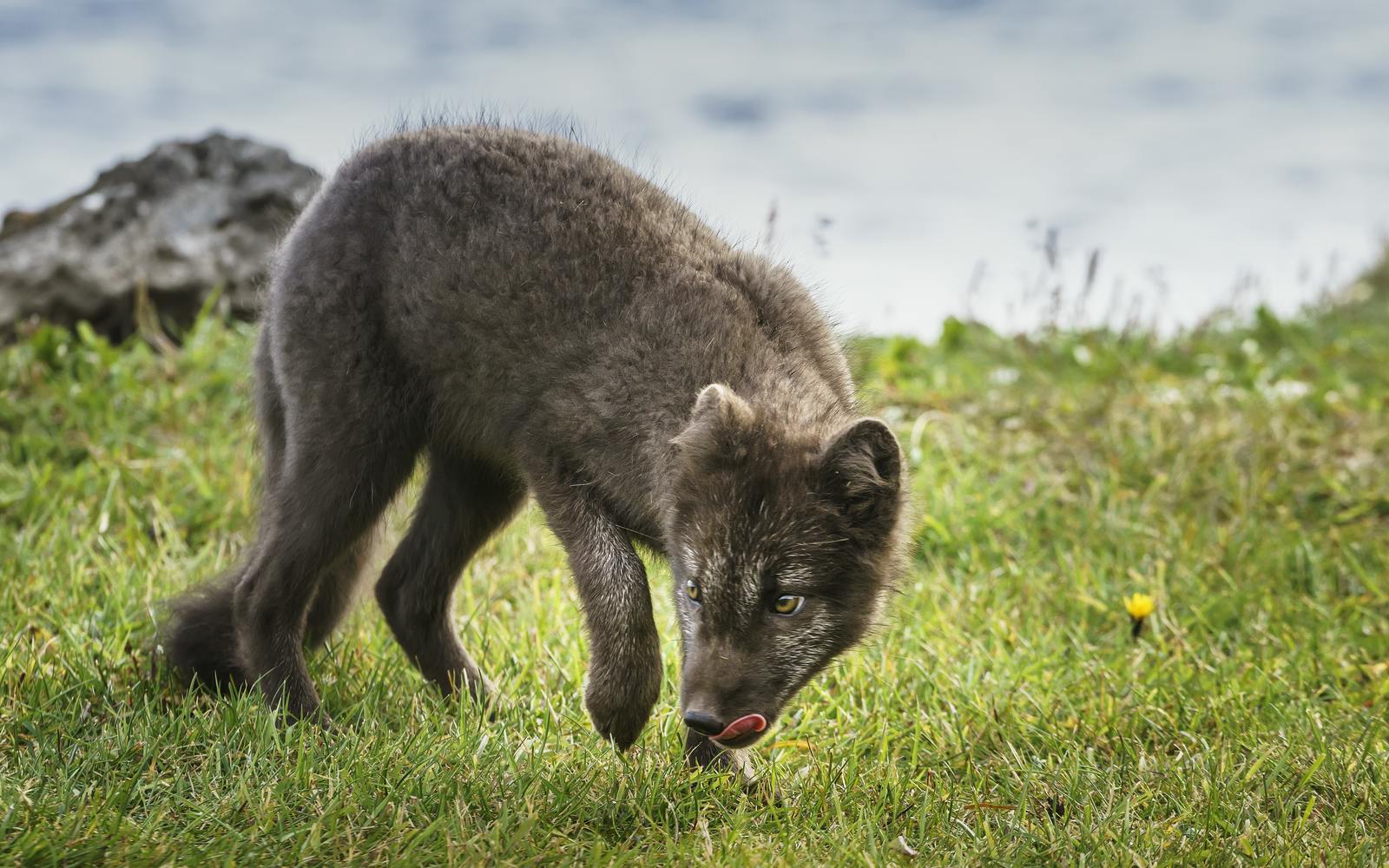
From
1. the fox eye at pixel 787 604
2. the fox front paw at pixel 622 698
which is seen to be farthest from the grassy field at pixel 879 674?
the fox eye at pixel 787 604

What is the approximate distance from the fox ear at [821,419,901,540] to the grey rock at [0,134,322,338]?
5832 mm

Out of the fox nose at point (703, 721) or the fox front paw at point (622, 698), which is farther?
the fox front paw at point (622, 698)

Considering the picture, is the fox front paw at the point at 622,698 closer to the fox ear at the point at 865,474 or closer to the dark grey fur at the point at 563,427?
the dark grey fur at the point at 563,427

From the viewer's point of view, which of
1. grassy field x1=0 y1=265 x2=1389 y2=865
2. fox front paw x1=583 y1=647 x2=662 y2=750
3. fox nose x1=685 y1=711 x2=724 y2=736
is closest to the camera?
grassy field x1=0 y1=265 x2=1389 y2=865

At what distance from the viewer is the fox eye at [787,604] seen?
3.37 metres

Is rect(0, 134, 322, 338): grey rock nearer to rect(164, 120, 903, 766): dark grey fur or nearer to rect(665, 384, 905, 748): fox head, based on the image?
rect(164, 120, 903, 766): dark grey fur

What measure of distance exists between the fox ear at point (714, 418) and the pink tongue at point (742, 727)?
30.1 inches

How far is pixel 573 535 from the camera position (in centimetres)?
377

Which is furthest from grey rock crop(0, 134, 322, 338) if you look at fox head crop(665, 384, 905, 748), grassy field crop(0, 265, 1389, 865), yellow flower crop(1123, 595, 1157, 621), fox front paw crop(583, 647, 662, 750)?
yellow flower crop(1123, 595, 1157, 621)

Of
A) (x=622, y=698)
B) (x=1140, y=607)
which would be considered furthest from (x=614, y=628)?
(x=1140, y=607)

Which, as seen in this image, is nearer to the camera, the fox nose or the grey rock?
the fox nose

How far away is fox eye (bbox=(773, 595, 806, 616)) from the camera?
3.37m

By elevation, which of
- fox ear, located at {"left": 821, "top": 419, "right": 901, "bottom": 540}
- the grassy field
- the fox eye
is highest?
fox ear, located at {"left": 821, "top": 419, "right": 901, "bottom": 540}

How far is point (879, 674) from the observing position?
4391 mm
